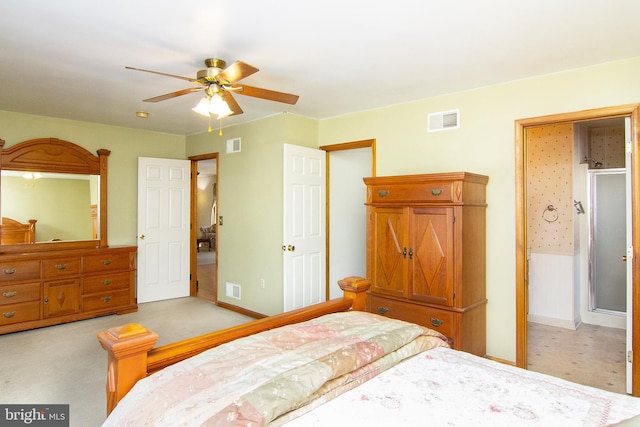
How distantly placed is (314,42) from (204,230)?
935 cm

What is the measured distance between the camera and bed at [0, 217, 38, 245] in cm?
430

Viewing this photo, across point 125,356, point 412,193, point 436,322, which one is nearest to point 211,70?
point 412,193

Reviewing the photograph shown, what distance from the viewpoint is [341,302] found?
2379 mm

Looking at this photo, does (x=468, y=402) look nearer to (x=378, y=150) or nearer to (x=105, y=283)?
(x=378, y=150)

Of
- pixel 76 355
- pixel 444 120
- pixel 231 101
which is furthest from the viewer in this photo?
pixel 444 120

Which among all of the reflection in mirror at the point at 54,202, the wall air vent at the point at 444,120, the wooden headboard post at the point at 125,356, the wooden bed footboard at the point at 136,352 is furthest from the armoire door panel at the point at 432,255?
the reflection in mirror at the point at 54,202

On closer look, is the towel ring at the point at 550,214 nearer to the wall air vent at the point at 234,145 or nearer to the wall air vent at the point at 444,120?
the wall air vent at the point at 444,120

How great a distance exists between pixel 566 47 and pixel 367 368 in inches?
98.3

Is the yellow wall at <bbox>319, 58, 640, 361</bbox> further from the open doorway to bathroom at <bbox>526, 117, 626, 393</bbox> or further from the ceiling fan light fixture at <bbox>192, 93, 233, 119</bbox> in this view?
the ceiling fan light fixture at <bbox>192, 93, 233, 119</bbox>

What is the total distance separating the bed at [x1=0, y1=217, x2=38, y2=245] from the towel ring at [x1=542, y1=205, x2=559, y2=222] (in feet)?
20.1

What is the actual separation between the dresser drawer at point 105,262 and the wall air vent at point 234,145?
1903 millimetres

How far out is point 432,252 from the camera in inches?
122

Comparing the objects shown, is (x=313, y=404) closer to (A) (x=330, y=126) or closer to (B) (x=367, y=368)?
(B) (x=367, y=368)

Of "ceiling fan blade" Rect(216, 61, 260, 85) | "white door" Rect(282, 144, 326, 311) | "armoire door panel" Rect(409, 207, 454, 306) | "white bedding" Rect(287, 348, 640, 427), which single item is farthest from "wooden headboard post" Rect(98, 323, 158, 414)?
"white door" Rect(282, 144, 326, 311)
